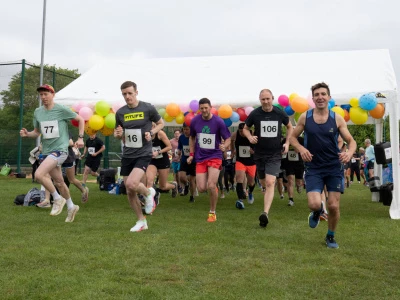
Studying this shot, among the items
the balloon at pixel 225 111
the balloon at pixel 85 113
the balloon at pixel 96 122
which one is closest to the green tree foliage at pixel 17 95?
the balloon at pixel 85 113

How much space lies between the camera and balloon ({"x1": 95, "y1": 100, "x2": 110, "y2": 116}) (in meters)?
9.47

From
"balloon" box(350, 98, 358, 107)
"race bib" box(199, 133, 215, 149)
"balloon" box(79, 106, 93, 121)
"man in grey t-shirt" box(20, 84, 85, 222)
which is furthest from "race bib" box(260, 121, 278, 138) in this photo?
"balloon" box(79, 106, 93, 121)

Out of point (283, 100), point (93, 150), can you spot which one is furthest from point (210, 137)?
point (93, 150)

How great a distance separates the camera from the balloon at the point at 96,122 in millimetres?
9328

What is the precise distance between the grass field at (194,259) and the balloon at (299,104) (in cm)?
218

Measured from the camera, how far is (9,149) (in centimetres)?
2156

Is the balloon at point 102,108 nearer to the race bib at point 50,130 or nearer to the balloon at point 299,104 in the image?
the race bib at point 50,130

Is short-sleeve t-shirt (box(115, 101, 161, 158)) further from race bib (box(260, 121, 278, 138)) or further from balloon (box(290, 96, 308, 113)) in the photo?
balloon (box(290, 96, 308, 113))

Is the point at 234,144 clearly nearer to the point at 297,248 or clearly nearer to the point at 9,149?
the point at 297,248

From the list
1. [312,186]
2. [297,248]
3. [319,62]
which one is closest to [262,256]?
[297,248]

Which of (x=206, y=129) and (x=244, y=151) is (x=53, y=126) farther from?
(x=244, y=151)

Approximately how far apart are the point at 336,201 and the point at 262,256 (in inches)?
44.7

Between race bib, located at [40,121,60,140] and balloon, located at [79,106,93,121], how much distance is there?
7.55ft

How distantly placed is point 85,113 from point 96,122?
12.6 inches
